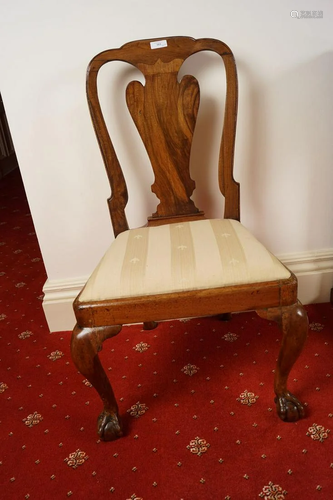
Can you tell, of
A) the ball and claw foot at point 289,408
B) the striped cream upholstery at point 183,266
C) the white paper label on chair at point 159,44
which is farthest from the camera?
the white paper label on chair at point 159,44

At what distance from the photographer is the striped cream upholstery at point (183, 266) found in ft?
3.83

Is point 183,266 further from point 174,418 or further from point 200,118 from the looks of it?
point 200,118

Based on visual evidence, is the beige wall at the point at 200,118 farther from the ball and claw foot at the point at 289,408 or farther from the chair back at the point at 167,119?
the ball and claw foot at the point at 289,408

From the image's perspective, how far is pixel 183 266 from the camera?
1200 mm

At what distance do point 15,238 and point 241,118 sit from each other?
211cm

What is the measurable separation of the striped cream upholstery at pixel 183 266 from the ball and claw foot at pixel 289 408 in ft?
1.33

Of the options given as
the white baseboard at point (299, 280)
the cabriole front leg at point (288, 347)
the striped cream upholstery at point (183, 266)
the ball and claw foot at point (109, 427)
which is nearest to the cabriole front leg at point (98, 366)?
the ball and claw foot at point (109, 427)

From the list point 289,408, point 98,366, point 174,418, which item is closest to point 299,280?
point 289,408

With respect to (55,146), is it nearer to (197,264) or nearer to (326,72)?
(197,264)

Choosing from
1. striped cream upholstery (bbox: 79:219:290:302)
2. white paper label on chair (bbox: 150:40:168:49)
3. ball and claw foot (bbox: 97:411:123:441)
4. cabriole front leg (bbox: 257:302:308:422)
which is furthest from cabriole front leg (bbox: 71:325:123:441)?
white paper label on chair (bbox: 150:40:168:49)

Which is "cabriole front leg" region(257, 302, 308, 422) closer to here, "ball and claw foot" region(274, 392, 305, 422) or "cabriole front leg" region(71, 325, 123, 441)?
"ball and claw foot" region(274, 392, 305, 422)

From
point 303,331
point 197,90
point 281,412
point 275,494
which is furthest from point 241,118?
point 275,494

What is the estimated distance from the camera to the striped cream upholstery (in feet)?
3.83

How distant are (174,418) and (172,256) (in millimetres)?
520
